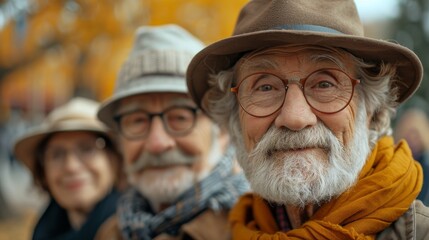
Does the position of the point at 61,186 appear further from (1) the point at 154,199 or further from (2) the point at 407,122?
(2) the point at 407,122

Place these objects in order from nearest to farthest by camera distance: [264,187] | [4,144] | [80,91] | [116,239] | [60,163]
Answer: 1. [264,187]
2. [116,239]
3. [60,163]
4. [80,91]
5. [4,144]

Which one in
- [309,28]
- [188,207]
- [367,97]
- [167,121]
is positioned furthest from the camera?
[167,121]

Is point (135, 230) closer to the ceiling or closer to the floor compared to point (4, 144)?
closer to the ceiling

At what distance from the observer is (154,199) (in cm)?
335

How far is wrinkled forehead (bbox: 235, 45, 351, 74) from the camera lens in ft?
7.39

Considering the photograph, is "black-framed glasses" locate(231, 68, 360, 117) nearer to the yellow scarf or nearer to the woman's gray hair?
the woman's gray hair

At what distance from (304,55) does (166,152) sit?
4.15 ft

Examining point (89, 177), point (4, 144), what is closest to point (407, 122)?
point (89, 177)

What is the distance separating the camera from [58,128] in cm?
412

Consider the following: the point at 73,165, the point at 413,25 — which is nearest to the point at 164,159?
the point at 73,165

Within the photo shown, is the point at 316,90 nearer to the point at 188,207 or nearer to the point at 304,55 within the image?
the point at 304,55

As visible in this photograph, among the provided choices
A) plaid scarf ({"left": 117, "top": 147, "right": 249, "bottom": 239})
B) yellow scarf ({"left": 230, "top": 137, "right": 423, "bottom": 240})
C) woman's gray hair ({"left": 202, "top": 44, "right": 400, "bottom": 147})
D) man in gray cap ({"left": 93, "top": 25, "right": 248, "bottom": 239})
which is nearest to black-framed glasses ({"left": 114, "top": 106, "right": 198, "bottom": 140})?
man in gray cap ({"left": 93, "top": 25, "right": 248, "bottom": 239})

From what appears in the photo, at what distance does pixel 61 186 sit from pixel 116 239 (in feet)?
3.33

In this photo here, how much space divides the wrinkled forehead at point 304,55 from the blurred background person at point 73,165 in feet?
6.90
